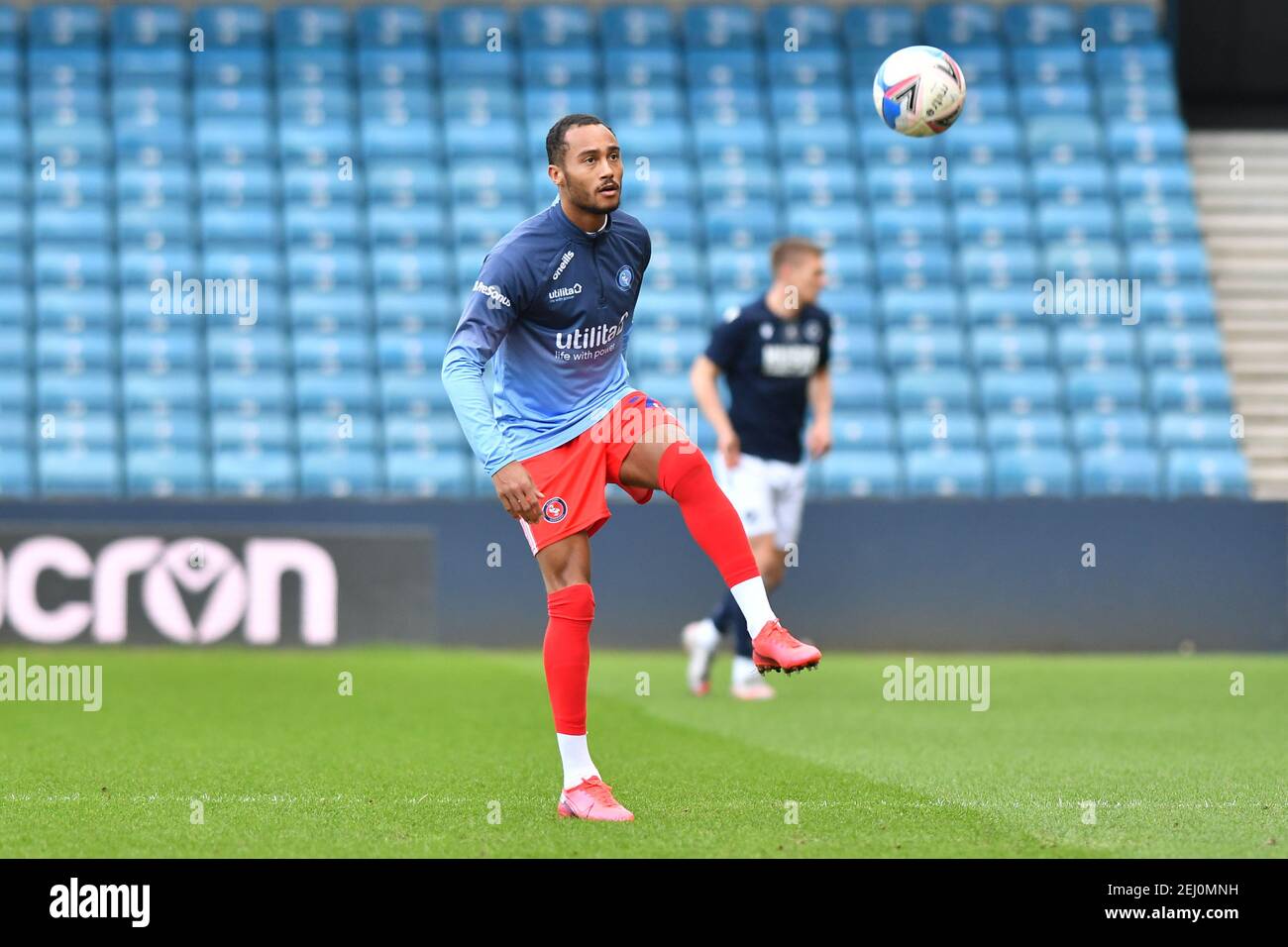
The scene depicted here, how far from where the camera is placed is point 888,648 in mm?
12516

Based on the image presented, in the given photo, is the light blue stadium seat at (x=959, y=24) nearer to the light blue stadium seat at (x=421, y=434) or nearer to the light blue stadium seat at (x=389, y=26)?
the light blue stadium seat at (x=389, y=26)

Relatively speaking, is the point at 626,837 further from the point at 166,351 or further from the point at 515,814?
the point at 166,351

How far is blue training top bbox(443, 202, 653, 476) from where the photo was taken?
Result: 16.9ft

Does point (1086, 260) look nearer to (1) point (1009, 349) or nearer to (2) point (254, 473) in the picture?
(1) point (1009, 349)

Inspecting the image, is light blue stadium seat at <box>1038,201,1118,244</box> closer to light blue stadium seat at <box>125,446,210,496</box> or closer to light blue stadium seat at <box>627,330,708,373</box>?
light blue stadium seat at <box>627,330,708,373</box>

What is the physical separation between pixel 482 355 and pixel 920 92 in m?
2.24

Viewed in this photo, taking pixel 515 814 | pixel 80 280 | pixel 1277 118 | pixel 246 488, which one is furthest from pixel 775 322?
pixel 1277 118

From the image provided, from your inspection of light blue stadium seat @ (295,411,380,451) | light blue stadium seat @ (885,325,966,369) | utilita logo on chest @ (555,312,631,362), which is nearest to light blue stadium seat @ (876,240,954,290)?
light blue stadium seat @ (885,325,966,369)

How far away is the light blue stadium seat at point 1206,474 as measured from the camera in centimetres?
1383

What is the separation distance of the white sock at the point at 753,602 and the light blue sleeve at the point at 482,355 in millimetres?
785

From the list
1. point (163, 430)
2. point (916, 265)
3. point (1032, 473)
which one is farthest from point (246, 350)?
point (1032, 473)

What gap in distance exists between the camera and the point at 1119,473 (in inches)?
546

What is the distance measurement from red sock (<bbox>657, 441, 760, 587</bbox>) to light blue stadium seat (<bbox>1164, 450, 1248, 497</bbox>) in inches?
359

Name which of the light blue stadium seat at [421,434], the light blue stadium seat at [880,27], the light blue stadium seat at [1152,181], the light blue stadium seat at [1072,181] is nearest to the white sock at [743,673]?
the light blue stadium seat at [421,434]
